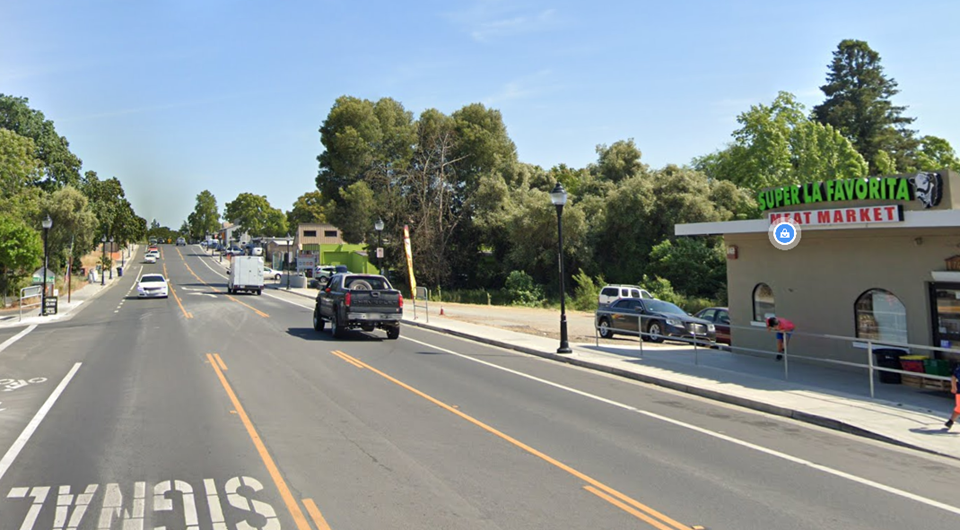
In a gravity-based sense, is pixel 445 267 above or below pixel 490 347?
above

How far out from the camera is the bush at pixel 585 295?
43.4 metres

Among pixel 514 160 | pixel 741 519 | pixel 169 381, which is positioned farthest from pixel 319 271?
pixel 741 519

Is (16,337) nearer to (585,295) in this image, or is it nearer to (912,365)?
(912,365)

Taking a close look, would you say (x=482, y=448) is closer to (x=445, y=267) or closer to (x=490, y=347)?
(x=490, y=347)

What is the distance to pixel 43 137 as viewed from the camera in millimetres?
68375

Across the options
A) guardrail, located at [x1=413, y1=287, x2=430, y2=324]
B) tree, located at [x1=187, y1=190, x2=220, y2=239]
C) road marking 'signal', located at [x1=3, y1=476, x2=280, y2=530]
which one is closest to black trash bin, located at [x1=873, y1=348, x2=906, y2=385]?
road marking 'signal', located at [x1=3, y1=476, x2=280, y2=530]

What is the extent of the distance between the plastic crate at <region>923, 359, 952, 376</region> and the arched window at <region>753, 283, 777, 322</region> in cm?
452

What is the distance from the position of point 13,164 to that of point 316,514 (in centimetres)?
5490

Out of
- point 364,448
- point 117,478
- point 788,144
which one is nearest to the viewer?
point 117,478

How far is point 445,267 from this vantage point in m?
53.3

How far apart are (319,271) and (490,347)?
148ft

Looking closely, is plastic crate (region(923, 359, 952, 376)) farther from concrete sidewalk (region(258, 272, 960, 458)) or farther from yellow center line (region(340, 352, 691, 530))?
yellow center line (region(340, 352, 691, 530))

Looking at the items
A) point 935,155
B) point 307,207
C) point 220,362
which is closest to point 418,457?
point 220,362

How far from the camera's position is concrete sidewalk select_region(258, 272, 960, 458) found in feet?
30.8
